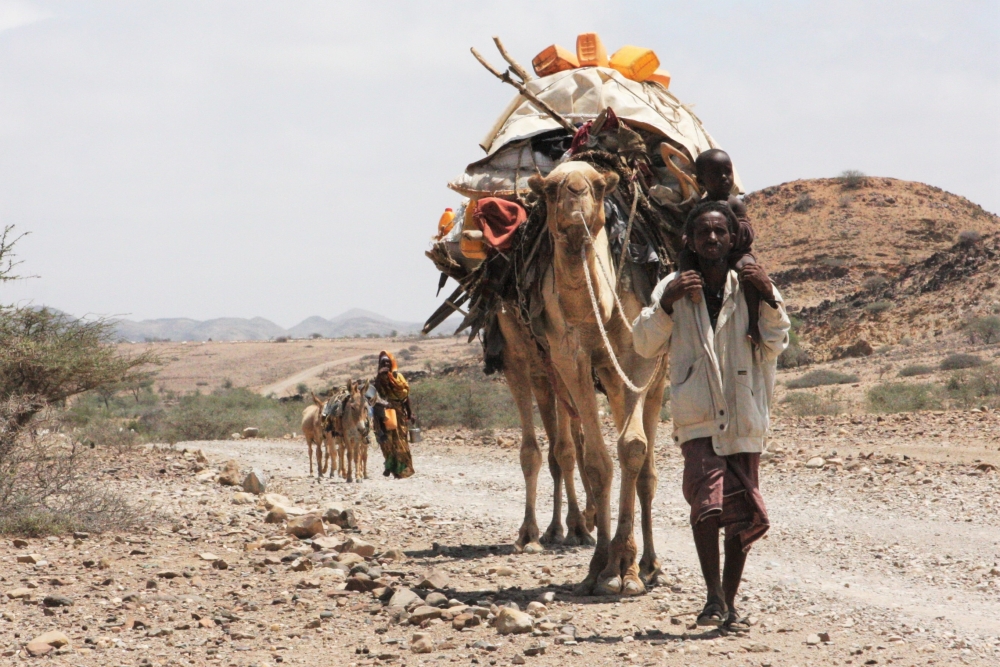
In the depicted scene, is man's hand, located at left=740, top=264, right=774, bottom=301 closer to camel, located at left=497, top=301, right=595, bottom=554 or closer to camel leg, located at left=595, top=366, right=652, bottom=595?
camel leg, located at left=595, top=366, right=652, bottom=595

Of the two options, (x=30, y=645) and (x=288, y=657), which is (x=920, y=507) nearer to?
(x=288, y=657)

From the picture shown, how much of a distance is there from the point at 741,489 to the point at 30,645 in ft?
12.2

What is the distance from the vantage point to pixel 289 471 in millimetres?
17984

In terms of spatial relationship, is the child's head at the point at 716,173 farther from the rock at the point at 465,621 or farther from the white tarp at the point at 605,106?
the rock at the point at 465,621

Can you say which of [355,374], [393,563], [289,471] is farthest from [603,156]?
[355,374]

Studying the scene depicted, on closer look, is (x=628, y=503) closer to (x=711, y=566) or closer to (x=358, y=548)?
(x=711, y=566)

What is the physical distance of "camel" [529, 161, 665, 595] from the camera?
6527 millimetres

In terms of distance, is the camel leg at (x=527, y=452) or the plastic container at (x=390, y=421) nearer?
the camel leg at (x=527, y=452)

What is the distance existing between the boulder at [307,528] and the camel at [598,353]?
3.08m

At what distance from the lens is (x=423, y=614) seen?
6188 mm

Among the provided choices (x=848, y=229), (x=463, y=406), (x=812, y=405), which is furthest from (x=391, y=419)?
(x=848, y=229)

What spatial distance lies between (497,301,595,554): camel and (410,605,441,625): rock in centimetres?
244

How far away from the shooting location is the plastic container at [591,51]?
9359 millimetres

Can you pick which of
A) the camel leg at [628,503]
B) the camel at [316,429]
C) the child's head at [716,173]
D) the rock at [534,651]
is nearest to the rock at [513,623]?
the rock at [534,651]
